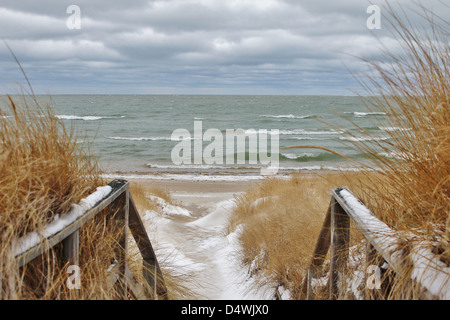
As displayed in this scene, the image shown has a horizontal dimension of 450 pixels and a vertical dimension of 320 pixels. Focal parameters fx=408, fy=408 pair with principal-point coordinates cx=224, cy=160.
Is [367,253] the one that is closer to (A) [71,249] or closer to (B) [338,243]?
(B) [338,243]

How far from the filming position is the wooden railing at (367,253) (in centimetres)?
160

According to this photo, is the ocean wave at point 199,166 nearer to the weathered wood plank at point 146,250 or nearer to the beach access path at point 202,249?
the beach access path at point 202,249

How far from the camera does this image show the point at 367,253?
86.6 inches

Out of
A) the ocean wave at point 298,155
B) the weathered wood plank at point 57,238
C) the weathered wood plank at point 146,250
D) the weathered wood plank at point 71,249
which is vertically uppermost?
the weathered wood plank at point 57,238

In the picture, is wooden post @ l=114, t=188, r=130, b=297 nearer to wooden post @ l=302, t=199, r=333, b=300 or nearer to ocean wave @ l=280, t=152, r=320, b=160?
wooden post @ l=302, t=199, r=333, b=300

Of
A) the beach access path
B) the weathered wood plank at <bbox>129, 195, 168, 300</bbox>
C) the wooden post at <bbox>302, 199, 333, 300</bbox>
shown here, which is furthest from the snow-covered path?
the wooden post at <bbox>302, 199, 333, 300</bbox>

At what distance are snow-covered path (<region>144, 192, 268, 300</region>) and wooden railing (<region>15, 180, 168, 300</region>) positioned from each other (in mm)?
990

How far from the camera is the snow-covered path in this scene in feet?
15.1

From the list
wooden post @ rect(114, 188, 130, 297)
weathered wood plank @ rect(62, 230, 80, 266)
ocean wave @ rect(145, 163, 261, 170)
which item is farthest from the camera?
ocean wave @ rect(145, 163, 261, 170)

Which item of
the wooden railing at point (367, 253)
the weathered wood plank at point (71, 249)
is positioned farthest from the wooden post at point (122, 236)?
the wooden railing at point (367, 253)

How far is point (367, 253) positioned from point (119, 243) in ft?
5.39

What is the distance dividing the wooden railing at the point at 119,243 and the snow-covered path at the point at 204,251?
99 centimetres

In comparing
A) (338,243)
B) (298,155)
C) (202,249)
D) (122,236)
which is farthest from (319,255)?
(298,155)

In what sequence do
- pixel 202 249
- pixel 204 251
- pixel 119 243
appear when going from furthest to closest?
pixel 202 249, pixel 204 251, pixel 119 243
